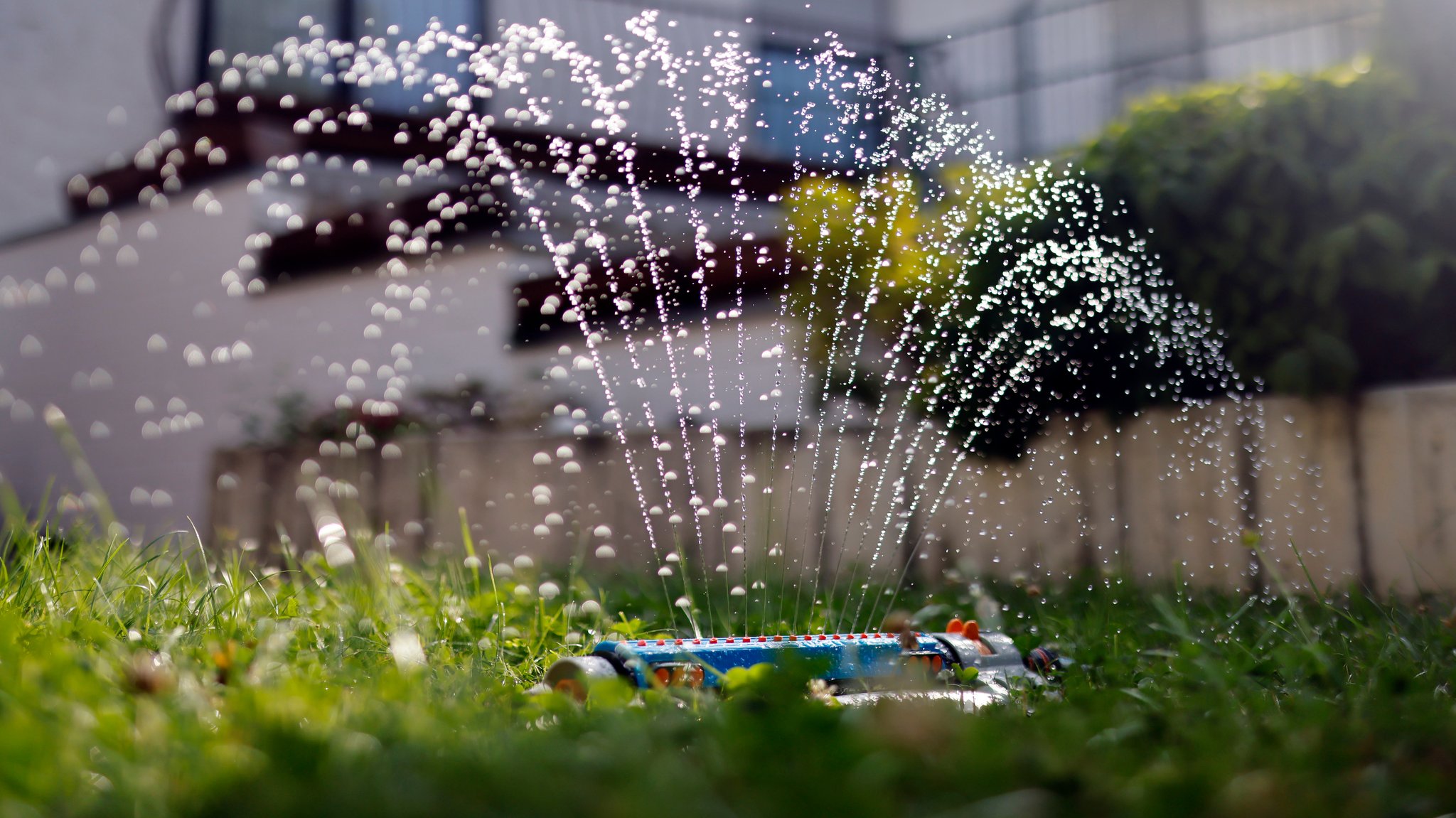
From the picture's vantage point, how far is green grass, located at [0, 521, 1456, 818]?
0.96m

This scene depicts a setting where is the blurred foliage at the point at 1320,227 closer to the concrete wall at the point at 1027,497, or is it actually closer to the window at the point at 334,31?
the concrete wall at the point at 1027,497

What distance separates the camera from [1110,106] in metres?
7.80

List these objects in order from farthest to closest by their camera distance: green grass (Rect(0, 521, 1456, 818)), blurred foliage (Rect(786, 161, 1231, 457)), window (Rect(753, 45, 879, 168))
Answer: window (Rect(753, 45, 879, 168)) < blurred foliage (Rect(786, 161, 1231, 457)) < green grass (Rect(0, 521, 1456, 818))

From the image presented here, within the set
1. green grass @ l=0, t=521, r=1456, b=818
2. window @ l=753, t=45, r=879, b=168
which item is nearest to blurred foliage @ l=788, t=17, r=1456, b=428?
green grass @ l=0, t=521, r=1456, b=818

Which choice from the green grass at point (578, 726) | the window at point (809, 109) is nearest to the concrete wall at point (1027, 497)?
the green grass at point (578, 726)

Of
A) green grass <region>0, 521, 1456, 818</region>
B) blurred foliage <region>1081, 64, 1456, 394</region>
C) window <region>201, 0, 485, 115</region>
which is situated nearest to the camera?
green grass <region>0, 521, 1456, 818</region>

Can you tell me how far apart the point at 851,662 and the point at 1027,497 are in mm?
2124

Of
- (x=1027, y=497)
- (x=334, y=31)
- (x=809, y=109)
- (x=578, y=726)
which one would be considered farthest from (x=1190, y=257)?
(x=334, y=31)

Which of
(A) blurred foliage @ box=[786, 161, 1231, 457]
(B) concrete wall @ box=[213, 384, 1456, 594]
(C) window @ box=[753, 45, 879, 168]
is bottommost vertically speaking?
(B) concrete wall @ box=[213, 384, 1456, 594]

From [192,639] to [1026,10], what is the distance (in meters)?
7.44

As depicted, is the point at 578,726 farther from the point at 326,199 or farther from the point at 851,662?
the point at 326,199

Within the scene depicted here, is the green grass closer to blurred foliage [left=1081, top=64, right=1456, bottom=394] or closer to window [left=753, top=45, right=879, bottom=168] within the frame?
blurred foliage [left=1081, top=64, right=1456, bottom=394]

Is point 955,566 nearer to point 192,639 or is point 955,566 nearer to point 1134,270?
point 1134,270

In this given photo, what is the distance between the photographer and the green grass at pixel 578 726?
96 centimetres
